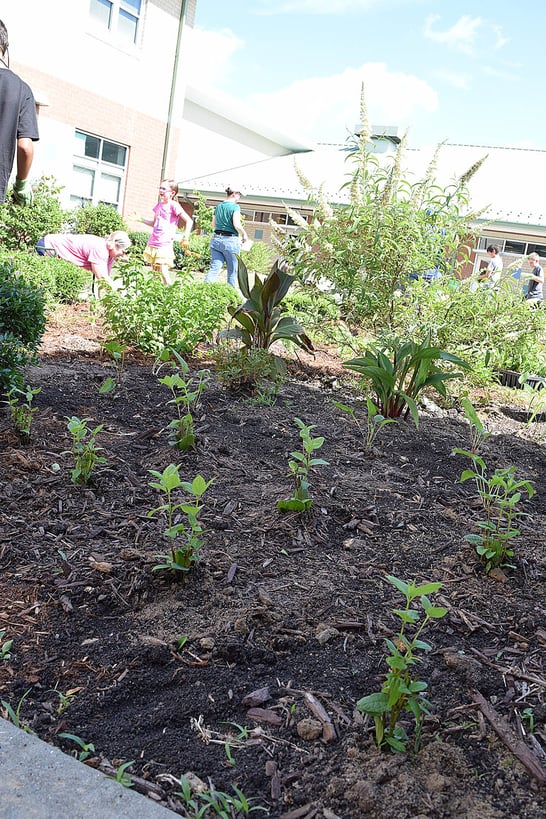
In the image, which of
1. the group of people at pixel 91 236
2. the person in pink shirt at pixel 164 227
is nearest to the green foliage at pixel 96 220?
the person in pink shirt at pixel 164 227

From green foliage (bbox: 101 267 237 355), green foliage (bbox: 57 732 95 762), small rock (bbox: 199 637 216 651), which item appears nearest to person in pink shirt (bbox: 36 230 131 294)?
green foliage (bbox: 101 267 237 355)

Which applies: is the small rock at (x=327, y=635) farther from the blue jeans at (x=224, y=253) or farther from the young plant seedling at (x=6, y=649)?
the blue jeans at (x=224, y=253)

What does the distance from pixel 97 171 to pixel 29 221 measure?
14.4 feet

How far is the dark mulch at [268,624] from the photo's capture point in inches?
64.3

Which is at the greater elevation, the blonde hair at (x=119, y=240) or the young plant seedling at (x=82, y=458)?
the blonde hair at (x=119, y=240)

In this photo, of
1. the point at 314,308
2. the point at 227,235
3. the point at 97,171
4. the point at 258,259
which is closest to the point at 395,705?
the point at 314,308

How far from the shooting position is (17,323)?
14.4 feet

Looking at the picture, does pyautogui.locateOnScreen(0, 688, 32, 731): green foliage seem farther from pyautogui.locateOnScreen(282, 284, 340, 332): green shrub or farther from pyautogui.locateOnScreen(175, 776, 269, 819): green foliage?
pyautogui.locateOnScreen(282, 284, 340, 332): green shrub

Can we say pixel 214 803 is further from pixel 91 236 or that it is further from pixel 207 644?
pixel 91 236

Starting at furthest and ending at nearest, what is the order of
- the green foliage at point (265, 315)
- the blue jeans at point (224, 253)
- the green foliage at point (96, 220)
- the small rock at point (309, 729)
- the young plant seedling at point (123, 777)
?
the green foliage at point (96, 220) → the blue jeans at point (224, 253) → the green foliage at point (265, 315) → the small rock at point (309, 729) → the young plant seedling at point (123, 777)

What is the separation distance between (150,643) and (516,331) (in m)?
4.45

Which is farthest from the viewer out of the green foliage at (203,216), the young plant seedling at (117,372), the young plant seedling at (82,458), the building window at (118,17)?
the green foliage at (203,216)

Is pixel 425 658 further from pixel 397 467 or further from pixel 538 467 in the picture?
pixel 538 467

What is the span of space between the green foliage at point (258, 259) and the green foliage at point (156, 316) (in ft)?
38.4
